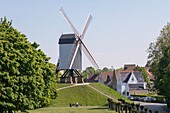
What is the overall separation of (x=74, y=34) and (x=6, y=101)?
163 feet

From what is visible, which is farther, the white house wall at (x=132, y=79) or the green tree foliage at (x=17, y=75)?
the white house wall at (x=132, y=79)

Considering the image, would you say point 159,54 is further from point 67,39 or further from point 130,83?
point 130,83

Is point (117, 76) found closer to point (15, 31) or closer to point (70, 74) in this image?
point (70, 74)

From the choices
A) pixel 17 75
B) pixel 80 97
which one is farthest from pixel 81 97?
pixel 17 75

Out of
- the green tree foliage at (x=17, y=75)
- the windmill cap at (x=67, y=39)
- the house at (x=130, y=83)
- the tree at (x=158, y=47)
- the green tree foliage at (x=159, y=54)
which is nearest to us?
the green tree foliage at (x=17, y=75)

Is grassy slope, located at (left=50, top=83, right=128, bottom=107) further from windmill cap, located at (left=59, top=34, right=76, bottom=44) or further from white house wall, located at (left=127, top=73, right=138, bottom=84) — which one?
white house wall, located at (left=127, top=73, right=138, bottom=84)

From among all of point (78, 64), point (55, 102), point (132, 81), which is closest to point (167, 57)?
point (55, 102)

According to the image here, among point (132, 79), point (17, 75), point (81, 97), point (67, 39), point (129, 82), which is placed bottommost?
point (81, 97)

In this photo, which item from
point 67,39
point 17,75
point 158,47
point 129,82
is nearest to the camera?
point 17,75

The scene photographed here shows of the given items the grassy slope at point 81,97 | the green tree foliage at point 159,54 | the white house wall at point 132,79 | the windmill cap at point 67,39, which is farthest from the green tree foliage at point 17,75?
the white house wall at point 132,79

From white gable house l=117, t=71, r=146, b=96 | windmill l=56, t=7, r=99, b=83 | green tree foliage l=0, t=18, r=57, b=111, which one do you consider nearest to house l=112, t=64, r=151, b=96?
white gable house l=117, t=71, r=146, b=96

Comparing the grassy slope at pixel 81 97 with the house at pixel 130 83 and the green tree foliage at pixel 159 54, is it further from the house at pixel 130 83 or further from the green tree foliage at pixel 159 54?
the house at pixel 130 83

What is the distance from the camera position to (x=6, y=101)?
26844 mm

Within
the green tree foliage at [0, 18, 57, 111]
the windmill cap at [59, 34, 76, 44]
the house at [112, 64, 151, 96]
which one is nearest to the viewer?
the green tree foliage at [0, 18, 57, 111]
